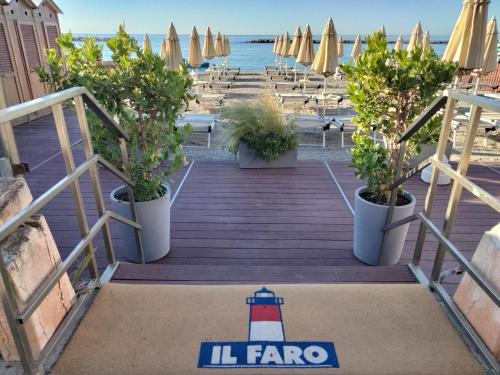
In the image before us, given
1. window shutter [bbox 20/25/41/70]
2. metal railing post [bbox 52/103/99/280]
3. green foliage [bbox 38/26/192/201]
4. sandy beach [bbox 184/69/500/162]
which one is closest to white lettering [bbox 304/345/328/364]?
metal railing post [bbox 52/103/99/280]

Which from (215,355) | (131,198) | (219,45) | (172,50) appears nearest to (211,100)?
(172,50)

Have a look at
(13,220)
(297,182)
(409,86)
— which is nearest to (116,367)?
(13,220)

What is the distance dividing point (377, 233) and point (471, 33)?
3231mm

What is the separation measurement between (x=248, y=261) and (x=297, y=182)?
6.54 feet

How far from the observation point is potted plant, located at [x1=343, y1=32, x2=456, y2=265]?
98.4 inches

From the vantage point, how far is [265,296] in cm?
193

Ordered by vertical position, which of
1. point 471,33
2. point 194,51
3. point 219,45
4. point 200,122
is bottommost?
point 200,122

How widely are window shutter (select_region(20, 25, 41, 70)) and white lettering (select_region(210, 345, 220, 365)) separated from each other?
8819 millimetres

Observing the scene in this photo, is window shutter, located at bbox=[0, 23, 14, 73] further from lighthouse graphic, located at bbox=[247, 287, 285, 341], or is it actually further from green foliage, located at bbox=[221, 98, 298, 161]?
lighthouse graphic, located at bbox=[247, 287, 285, 341]

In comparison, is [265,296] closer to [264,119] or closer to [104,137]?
[104,137]

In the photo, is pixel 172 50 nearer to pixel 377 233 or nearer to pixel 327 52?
pixel 327 52

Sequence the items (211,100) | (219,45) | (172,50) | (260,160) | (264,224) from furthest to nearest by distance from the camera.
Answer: (219,45) < (211,100) < (172,50) < (260,160) < (264,224)

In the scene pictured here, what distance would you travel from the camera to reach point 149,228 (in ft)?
9.16

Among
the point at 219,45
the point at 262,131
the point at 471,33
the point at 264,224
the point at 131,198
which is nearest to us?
the point at 131,198
